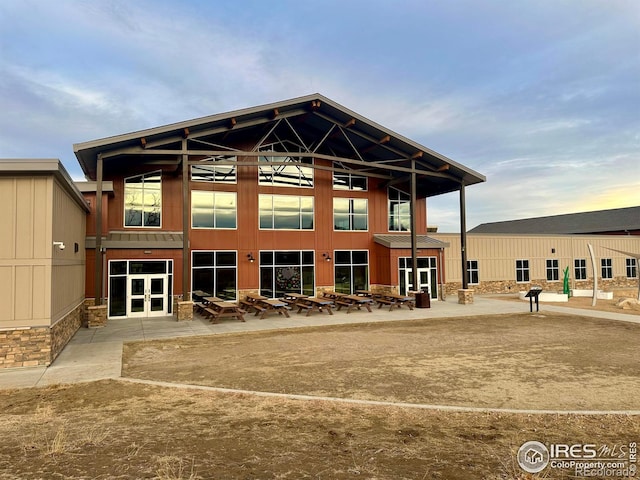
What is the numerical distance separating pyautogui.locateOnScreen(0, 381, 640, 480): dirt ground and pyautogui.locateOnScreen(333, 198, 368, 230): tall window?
15.6m

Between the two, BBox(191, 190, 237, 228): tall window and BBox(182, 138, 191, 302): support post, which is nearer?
BBox(182, 138, 191, 302): support post

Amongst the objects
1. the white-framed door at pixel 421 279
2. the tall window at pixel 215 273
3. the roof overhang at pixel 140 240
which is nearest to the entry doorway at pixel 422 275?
the white-framed door at pixel 421 279

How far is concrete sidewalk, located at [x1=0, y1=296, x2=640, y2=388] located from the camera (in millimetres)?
8406

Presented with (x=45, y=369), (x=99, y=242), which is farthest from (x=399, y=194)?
(x=45, y=369)

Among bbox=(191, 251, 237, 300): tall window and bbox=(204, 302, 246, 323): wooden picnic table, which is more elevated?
bbox=(191, 251, 237, 300): tall window

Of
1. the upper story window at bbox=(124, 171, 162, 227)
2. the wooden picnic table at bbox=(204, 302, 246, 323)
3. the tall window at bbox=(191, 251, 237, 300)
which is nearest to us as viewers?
the wooden picnic table at bbox=(204, 302, 246, 323)

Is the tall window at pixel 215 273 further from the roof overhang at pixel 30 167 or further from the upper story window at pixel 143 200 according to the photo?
the roof overhang at pixel 30 167

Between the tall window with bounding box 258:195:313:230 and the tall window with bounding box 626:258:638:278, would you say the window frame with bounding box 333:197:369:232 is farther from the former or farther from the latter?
the tall window with bounding box 626:258:638:278

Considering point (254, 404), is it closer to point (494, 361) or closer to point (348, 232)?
point (494, 361)

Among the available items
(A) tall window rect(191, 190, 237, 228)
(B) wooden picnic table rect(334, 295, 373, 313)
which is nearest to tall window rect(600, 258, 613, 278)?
(B) wooden picnic table rect(334, 295, 373, 313)

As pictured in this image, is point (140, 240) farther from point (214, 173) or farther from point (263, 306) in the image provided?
point (263, 306)

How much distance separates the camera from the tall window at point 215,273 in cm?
1898

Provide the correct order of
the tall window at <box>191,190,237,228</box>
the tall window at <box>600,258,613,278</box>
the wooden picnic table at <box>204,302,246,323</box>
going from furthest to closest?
the tall window at <box>600,258,613,278</box> < the tall window at <box>191,190,237,228</box> < the wooden picnic table at <box>204,302,246,323</box>

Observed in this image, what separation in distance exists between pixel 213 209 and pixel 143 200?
295cm
